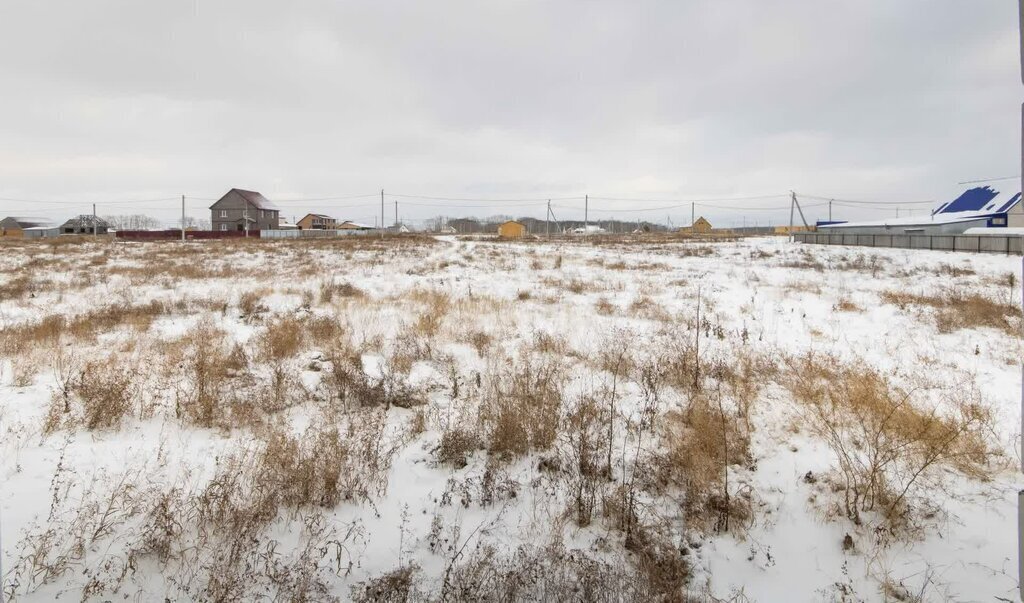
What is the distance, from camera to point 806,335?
8570mm

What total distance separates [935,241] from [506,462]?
118ft

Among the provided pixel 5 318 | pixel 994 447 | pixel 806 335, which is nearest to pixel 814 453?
pixel 994 447

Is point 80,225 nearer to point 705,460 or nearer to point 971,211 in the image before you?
point 705,460

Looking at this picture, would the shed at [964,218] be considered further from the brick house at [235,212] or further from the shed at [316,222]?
the shed at [316,222]

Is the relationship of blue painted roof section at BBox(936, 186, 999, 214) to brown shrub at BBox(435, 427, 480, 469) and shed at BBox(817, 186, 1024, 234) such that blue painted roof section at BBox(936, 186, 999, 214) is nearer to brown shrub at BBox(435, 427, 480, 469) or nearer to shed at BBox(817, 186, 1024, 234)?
shed at BBox(817, 186, 1024, 234)

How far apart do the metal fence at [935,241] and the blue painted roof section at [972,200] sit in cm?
1000

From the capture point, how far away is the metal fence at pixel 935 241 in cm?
2366

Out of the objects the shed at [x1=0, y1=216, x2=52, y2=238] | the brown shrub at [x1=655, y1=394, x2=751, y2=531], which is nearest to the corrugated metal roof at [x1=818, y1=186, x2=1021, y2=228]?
the brown shrub at [x1=655, y1=394, x2=751, y2=531]

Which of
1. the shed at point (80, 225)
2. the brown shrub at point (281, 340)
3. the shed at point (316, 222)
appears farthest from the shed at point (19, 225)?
the brown shrub at point (281, 340)

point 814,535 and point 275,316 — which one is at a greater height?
point 275,316

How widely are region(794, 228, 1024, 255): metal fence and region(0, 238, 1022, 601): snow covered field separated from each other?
21572 millimetres

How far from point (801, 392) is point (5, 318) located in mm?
13872

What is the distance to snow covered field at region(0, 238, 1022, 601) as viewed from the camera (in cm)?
303

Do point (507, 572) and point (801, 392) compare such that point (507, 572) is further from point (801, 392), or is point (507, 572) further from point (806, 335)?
point (806, 335)
